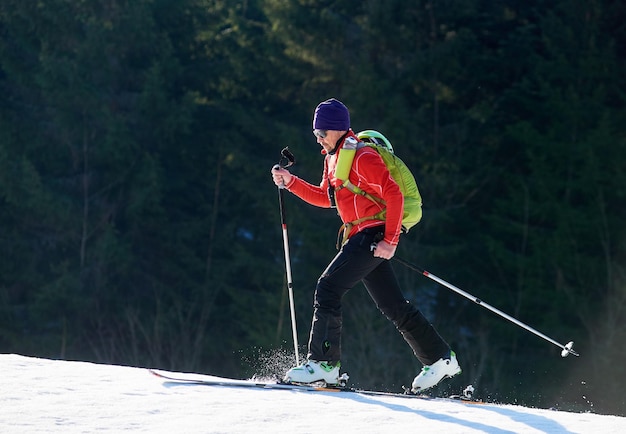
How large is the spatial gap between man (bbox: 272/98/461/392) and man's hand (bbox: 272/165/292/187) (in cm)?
28

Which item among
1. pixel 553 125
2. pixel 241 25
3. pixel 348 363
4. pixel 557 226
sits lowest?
pixel 348 363

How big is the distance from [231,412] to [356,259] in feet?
4.07

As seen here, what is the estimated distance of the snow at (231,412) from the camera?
5.24 m

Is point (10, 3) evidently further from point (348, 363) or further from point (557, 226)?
point (557, 226)

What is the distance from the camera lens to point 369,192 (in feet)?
20.8

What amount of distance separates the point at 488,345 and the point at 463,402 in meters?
18.2

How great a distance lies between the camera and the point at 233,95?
27469 millimetres

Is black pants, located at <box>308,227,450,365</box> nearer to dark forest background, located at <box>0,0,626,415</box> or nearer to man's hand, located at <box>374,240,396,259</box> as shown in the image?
man's hand, located at <box>374,240,396,259</box>

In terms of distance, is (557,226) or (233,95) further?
(233,95)

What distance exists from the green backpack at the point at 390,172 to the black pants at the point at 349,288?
0.21 meters

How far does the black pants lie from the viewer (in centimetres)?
633

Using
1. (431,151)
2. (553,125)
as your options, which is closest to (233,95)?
(431,151)

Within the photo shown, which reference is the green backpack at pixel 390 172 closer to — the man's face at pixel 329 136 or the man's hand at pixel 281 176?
the man's face at pixel 329 136

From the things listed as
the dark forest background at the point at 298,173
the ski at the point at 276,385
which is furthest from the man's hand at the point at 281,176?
the dark forest background at the point at 298,173
